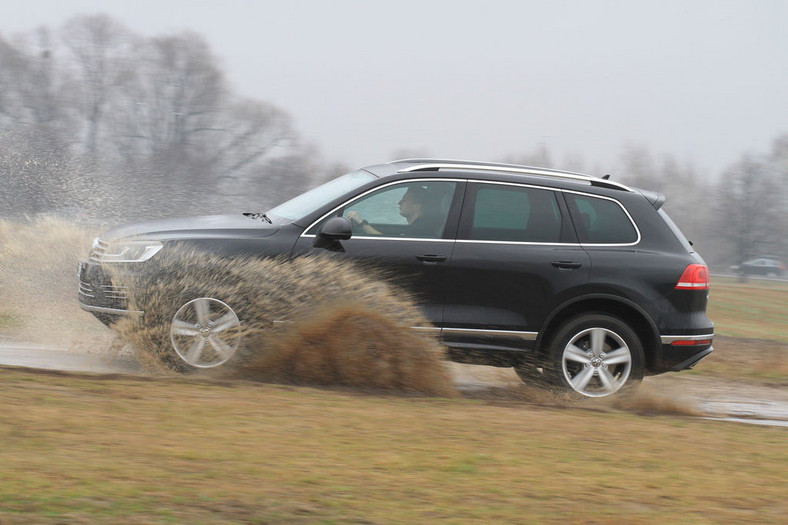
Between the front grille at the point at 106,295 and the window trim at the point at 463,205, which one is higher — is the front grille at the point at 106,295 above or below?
below

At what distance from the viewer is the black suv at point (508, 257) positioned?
A: 775cm

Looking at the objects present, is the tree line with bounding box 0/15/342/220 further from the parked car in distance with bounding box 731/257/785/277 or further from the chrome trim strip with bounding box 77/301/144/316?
the parked car in distance with bounding box 731/257/785/277

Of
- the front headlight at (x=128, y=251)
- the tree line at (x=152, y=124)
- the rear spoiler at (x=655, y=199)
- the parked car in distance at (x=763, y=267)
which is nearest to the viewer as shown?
the front headlight at (x=128, y=251)

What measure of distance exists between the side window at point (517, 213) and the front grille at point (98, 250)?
3.00 meters

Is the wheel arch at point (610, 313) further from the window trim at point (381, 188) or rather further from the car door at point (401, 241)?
the window trim at point (381, 188)

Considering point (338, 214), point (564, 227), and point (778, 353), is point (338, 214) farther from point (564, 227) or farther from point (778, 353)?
point (778, 353)

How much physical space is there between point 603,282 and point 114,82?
46758mm

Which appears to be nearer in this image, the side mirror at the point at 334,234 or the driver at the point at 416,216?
the side mirror at the point at 334,234

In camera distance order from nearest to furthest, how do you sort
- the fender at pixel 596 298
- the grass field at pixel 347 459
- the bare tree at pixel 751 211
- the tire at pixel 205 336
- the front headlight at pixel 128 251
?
the grass field at pixel 347 459
the tire at pixel 205 336
the front headlight at pixel 128 251
the fender at pixel 596 298
the bare tree at pixel 751 211

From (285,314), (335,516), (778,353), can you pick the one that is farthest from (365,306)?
(778,353)

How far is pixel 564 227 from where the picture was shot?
8.10m

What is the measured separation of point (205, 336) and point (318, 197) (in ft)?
5.18

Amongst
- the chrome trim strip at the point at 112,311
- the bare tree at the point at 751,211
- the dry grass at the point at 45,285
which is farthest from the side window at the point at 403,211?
the bare tree at the point at 751,211

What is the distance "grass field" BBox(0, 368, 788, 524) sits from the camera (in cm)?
434
